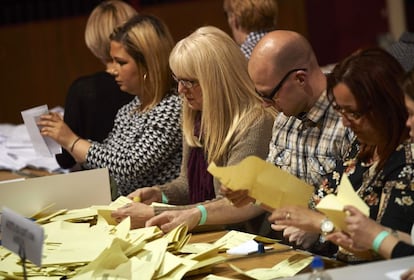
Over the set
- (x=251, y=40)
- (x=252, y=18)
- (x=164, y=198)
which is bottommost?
(x=164, y=198)

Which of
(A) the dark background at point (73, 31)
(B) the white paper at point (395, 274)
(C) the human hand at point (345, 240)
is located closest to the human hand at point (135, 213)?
(C) the human hand at point (345, 240)

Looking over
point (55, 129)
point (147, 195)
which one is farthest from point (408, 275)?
point (55, 129)

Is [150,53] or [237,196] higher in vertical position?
[150,53]

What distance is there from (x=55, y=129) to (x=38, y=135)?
0.09 metres

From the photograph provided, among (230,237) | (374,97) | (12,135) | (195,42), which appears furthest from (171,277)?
(12,135)

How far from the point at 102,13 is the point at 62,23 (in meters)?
3.57

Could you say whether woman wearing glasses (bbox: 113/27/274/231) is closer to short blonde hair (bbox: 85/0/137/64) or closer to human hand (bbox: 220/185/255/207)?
human hand (bbox: 220/185/255/207)

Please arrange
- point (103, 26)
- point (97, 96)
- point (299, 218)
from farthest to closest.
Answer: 1. point (103, 26)
2. point (97, 96)
3. point (299, 218)

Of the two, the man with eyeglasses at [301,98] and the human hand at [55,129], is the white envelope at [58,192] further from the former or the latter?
the man with eyeglasses at [301,98]

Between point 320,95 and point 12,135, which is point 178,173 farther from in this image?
point 12,135

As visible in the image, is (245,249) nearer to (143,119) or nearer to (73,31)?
(143,119)

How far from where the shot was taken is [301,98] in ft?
11.7

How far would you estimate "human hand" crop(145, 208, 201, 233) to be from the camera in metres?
3.58

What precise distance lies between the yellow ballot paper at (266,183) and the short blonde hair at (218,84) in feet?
2.52
